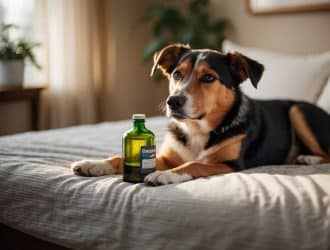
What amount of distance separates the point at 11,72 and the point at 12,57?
0.33 feet

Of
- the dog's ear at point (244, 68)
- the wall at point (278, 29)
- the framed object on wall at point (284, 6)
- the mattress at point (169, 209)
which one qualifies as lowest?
the mattress at point (169, 209)

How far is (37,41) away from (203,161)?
7.59 ft

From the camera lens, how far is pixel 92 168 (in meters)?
1.74

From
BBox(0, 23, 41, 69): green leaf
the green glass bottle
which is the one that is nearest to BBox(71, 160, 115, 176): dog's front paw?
the green glass bottle

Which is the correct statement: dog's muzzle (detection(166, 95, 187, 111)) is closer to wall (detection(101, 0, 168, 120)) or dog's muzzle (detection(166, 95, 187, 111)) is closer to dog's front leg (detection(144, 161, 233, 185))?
dog's front leg (detection(144, 161, 233, 185))

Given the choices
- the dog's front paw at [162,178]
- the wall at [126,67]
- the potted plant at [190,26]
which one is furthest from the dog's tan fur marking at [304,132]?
the wall at [126,67]

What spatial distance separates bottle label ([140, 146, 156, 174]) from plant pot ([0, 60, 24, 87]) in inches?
84.2

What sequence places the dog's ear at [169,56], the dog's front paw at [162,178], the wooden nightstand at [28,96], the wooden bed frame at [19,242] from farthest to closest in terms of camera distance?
1. the wooden nightstand at [28,96]
2. the dog's ear at [169,56]
3. the wooden bed frame at [19,242]
4. the dog's front paw at [162,178]

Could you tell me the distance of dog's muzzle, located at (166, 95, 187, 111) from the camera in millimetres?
1746

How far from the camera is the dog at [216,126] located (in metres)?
1.78

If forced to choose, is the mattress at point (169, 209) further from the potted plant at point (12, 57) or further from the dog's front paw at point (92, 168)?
the potted plant at point (12, 57)

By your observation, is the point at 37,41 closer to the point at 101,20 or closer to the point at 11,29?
the point at 11,29

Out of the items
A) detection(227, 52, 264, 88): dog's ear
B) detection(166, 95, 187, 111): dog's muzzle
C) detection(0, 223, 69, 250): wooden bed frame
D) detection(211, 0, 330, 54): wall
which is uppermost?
detection(211, 0, 330, 54): wall

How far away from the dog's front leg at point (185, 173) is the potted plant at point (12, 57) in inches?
84.2
